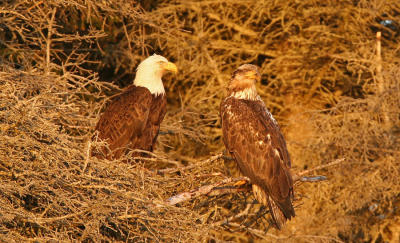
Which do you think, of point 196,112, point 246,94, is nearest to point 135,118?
point 246,94

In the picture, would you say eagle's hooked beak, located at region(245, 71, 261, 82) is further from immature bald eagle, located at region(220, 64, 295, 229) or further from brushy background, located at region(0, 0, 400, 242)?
brushy background, located at region(0, 0, 400, 242)

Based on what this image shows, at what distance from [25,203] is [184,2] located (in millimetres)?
5936

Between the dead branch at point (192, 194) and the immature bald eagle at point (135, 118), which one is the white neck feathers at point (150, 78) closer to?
the immature bald eagle at point (135, 118)

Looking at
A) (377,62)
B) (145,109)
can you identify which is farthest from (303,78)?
(145,109)

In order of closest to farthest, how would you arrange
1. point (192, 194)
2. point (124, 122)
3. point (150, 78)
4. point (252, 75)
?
point (192, 194)
point (252, 75)
point (124, 122)
point (150, 78)

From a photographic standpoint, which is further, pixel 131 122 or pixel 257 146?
pixel 131 122

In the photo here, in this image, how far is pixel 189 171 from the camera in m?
6.38

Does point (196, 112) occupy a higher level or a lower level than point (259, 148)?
lower

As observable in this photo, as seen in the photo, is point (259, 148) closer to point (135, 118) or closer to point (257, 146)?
point (257, 146)

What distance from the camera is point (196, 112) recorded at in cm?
919

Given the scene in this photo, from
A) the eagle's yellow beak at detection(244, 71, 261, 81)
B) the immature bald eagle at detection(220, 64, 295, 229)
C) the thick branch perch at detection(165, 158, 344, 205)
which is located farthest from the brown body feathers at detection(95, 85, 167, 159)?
the thick branch perch at detection(165, 158, 344, 205)

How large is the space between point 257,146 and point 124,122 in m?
1.43

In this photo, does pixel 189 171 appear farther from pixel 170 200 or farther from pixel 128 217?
pixel 128 217

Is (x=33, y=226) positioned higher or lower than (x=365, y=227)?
higher
